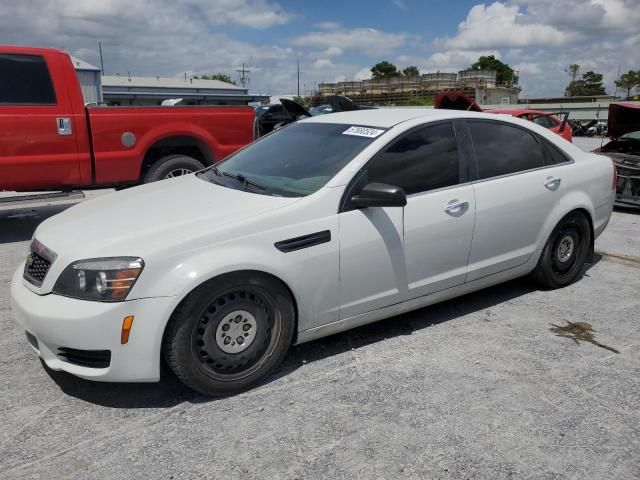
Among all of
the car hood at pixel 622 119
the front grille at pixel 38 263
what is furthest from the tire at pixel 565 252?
the car hood at pixel 622 119

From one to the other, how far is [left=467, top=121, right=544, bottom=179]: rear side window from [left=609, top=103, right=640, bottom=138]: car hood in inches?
201

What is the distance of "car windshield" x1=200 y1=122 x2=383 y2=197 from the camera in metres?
3.49

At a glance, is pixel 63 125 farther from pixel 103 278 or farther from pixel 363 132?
pixel 103 278

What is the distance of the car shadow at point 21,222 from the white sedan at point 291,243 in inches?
139

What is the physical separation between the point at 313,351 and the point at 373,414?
840 mm

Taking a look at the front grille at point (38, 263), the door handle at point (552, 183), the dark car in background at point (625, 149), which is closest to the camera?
the front grille at point (38, 263)

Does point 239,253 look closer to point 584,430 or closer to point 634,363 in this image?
point 584,430

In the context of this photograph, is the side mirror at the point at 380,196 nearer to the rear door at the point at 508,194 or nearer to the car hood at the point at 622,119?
the rear door at the point at 508,194

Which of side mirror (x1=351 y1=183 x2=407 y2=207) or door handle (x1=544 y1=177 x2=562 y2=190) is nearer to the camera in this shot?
side mirror (x1=351 y1=183 x2=407 y2=207)

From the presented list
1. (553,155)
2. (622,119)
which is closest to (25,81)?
(553,155)

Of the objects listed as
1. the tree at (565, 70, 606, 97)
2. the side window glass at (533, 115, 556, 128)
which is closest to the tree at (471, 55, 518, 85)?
the tree at (565, 70, 606, 97)

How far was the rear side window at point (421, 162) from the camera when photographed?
357 centimetres

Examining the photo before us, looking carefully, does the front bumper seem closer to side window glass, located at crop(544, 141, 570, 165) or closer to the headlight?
the headlight

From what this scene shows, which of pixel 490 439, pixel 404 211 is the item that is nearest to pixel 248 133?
pixel 404 211
